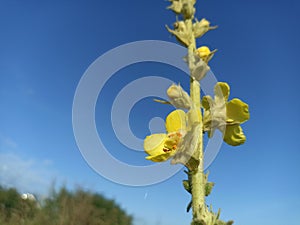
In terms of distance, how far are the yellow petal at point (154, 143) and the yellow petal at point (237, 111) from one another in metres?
0.42

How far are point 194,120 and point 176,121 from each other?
207mm

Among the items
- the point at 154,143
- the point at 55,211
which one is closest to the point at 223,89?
the point at 154,143

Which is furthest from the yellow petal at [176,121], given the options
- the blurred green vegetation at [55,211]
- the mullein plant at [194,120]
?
the blurred green vegetation at [55,211]

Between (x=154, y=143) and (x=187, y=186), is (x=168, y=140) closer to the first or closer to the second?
(x=154, y=143)

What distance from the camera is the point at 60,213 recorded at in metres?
15.6

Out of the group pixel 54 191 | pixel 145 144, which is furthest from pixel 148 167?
pixel 54 191

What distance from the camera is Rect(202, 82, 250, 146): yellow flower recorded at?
2104mm

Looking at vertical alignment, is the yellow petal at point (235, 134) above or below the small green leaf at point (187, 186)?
above

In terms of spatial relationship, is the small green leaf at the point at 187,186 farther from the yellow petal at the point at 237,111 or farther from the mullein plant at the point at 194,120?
the yellow petal at the point at 237,111

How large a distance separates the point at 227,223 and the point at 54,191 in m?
16.5

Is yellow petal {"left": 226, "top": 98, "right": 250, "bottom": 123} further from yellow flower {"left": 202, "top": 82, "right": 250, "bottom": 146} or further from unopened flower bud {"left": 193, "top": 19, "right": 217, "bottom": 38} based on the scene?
unopened flower bud {"left": 193, "top": 19, "right": 217, "bottom": 38}

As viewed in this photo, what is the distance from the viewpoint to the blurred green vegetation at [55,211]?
13586 mm

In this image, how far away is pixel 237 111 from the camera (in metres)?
2.18

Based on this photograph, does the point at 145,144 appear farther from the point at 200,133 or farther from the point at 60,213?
the point at 60,213
